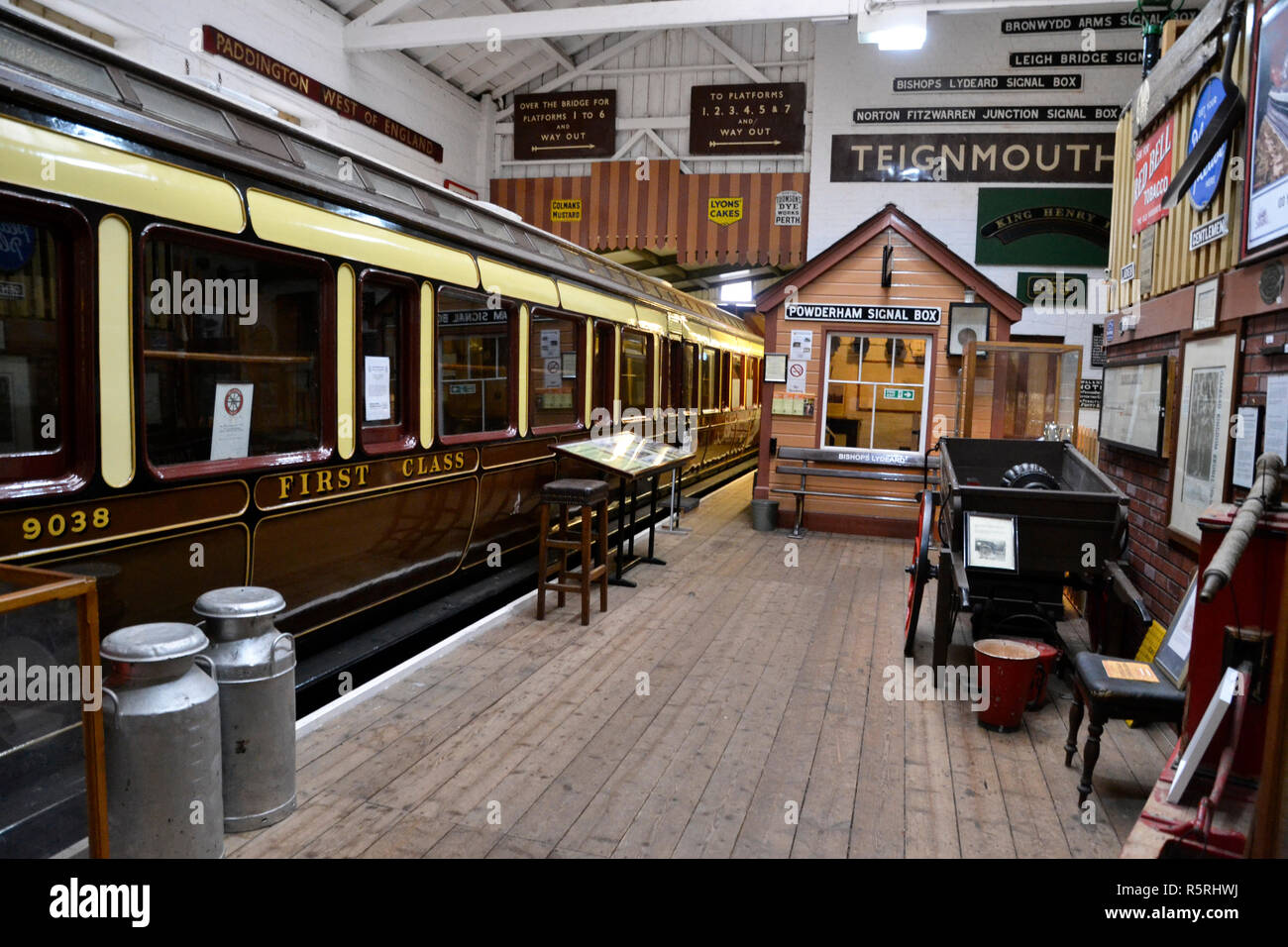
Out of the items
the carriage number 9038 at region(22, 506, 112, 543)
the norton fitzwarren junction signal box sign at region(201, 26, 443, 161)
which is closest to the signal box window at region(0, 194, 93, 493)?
the carriage number 9038 at region(22, 506, 112, 543)

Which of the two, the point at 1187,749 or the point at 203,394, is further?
the point at 203,394

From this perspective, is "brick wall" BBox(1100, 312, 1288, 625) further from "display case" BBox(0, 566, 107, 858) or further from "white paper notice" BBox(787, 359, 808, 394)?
"display case" BBox(0, 566, 107, 858)

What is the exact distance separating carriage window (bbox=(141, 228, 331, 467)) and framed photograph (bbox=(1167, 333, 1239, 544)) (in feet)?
13.4

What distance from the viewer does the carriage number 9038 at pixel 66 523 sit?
263 cm

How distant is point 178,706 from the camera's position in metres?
2.44

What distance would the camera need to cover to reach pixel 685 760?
3.45 meters

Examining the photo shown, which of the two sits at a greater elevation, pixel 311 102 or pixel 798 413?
pixel 311 102

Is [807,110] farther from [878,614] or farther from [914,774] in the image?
[914,774]

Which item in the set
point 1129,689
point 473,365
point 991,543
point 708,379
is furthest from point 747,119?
point 1129,689

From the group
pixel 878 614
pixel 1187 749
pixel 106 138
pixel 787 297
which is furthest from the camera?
pixel 787 297

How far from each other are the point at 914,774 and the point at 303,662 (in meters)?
2.84

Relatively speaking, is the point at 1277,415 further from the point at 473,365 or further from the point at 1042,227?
the point at 1042,227

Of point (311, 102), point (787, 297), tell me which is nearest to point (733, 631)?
point (787, 297)

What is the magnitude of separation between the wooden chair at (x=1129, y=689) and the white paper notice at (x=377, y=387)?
356 centimetres
